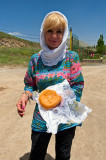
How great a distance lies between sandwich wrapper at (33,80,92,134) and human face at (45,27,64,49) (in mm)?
338

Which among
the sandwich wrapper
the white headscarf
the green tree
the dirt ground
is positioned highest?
the green tree

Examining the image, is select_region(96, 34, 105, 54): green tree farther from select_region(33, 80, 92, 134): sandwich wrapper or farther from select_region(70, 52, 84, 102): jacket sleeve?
select_region(33, 80, 92, 134): sandwich wrapper

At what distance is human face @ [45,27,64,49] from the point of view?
4.31 feet

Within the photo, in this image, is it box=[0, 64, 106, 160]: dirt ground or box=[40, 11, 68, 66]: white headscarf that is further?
box=[0, 64, 106, 160]: dirt ground

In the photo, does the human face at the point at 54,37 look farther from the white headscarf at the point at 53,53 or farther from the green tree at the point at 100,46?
the green tree at the point at 100,46

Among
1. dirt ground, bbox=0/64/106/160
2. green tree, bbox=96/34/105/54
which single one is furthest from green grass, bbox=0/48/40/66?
green tree, bbox=96/34/105/54

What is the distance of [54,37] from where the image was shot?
1.31m

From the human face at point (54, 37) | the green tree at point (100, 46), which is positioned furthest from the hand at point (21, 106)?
the green tree at point (100, 46)

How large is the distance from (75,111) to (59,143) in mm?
356

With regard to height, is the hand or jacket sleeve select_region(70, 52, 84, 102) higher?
jacket sleeve select_region(70, 52, 84, 102)

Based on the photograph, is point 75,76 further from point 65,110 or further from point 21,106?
point 21,106

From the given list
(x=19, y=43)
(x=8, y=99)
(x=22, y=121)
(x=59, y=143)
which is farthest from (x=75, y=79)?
(x=19, y=43)

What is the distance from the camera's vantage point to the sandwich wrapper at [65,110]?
4.05 ft

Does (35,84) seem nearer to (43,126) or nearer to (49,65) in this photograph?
(49,65)
